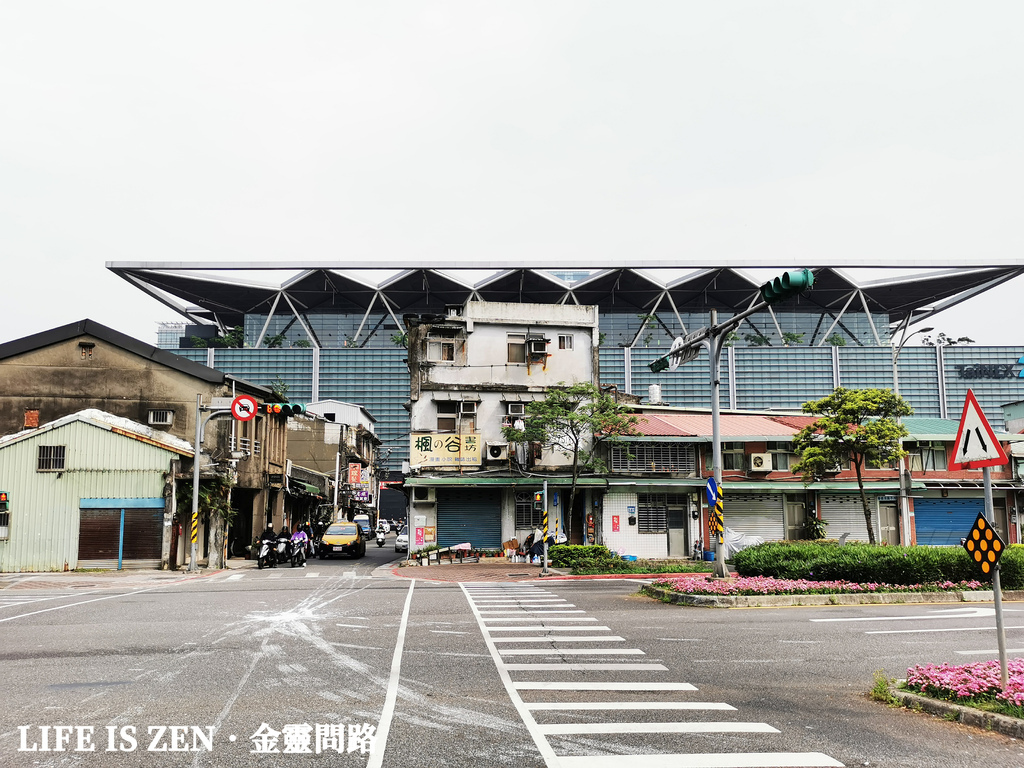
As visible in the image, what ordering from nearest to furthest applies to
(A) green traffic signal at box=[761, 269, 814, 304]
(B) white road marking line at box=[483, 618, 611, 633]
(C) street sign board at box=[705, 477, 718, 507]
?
1. (B) white road marking line at box=[483, 618, 611, 633]
2. (A) green traffic signal at box=[761, 269, 814, 304]
3. (C) street sign board at box=[705, 477, 718, 507]

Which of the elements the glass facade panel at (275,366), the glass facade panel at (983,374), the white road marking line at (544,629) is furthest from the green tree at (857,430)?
the glass facade panel at (275,366)

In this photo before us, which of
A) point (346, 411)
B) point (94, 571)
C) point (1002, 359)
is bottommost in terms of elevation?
point (94, 571)

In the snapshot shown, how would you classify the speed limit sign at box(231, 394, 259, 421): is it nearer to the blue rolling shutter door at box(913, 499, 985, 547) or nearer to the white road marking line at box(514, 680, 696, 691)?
the white road marking line at box(514, 680, 696, 691)

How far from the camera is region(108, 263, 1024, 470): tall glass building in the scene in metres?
83.9

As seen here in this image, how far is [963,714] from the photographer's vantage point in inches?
314

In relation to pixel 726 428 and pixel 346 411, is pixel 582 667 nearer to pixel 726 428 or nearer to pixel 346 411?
A: pixel 726 428

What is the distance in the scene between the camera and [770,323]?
309 ft

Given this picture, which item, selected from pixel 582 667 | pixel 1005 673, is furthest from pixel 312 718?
pixel 1005 673

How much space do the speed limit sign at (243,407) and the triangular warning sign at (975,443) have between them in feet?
88.2

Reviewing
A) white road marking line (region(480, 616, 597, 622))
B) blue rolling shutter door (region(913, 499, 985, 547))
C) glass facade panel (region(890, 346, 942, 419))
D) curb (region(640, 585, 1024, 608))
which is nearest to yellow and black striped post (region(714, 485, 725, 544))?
curb (region(640, 585, 1024, 608))

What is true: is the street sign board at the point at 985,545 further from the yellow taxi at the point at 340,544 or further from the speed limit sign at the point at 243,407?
the yellow taxi at the point at 340,544

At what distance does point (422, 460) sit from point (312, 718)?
28.8 metres

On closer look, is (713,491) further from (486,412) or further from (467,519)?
(486,412)

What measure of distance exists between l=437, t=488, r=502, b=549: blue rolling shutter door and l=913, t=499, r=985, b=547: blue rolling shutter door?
1991 cm
